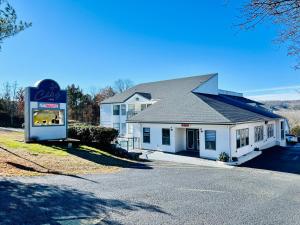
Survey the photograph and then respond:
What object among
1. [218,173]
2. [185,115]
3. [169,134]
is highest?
[185,115]

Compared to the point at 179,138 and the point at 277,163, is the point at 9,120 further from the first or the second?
the point at 277,163

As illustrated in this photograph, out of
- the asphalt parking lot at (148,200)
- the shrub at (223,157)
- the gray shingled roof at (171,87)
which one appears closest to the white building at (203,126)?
the gray shingled roof at (171,87)

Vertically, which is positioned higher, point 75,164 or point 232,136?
point 232,136

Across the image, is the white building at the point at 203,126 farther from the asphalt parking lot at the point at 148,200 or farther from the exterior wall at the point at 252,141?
the asphalt parking lot at the point at 148,200

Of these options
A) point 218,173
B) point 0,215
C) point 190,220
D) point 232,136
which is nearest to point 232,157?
point 232,136

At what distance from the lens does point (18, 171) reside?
12.6m

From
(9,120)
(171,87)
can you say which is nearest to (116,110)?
(171,87)

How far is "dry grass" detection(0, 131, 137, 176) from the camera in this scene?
13266mm

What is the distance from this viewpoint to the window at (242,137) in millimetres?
21500

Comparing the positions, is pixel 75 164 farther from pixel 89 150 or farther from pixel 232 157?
pixel 232 157

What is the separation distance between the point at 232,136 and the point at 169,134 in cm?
610

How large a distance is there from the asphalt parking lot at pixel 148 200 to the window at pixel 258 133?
11.7 metres

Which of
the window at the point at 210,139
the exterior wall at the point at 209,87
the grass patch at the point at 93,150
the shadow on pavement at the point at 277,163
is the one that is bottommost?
the shadow on pavement at the point at 277,163

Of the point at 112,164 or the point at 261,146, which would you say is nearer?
the point at 112,164
